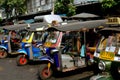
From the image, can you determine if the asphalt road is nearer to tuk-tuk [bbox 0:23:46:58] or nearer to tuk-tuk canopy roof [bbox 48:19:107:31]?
tuk-tuk canopy roof [bbox 48:19:107:31]

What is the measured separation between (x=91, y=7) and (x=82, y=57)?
14673 millimetres

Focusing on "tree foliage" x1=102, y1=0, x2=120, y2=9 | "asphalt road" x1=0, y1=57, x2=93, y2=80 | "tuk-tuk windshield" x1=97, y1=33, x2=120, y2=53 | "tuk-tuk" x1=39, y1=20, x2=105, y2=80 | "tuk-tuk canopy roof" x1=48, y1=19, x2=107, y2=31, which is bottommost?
"asphalt road" x1=0, y1=57, x2=93, y2=80

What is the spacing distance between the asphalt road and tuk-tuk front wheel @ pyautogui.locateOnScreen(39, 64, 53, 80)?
305 millimetres

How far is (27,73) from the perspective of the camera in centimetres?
1268

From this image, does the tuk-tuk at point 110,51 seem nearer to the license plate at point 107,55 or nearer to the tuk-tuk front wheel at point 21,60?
the license plate at point 107,55

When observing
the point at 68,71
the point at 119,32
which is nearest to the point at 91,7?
the point at 68,71

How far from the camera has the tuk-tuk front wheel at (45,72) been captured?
10945 millimetres

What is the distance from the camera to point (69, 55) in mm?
11547

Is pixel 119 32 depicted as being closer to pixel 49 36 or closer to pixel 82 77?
pixel 82 77

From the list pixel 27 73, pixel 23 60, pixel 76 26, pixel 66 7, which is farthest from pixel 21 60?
pixel 66 7

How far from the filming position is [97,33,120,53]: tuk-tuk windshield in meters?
8.38

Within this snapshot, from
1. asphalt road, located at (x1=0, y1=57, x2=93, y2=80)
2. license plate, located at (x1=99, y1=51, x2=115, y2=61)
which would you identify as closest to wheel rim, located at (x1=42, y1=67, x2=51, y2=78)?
asphalt road, located at (x1=0, y1=57, x2=93, y2=80)

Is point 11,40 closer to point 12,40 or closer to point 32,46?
point 12,40

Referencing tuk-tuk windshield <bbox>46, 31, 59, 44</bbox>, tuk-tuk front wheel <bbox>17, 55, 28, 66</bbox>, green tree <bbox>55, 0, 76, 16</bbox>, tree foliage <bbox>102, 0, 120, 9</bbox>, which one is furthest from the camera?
green tree <bbox>55, 0, 76, 16</bbox>
